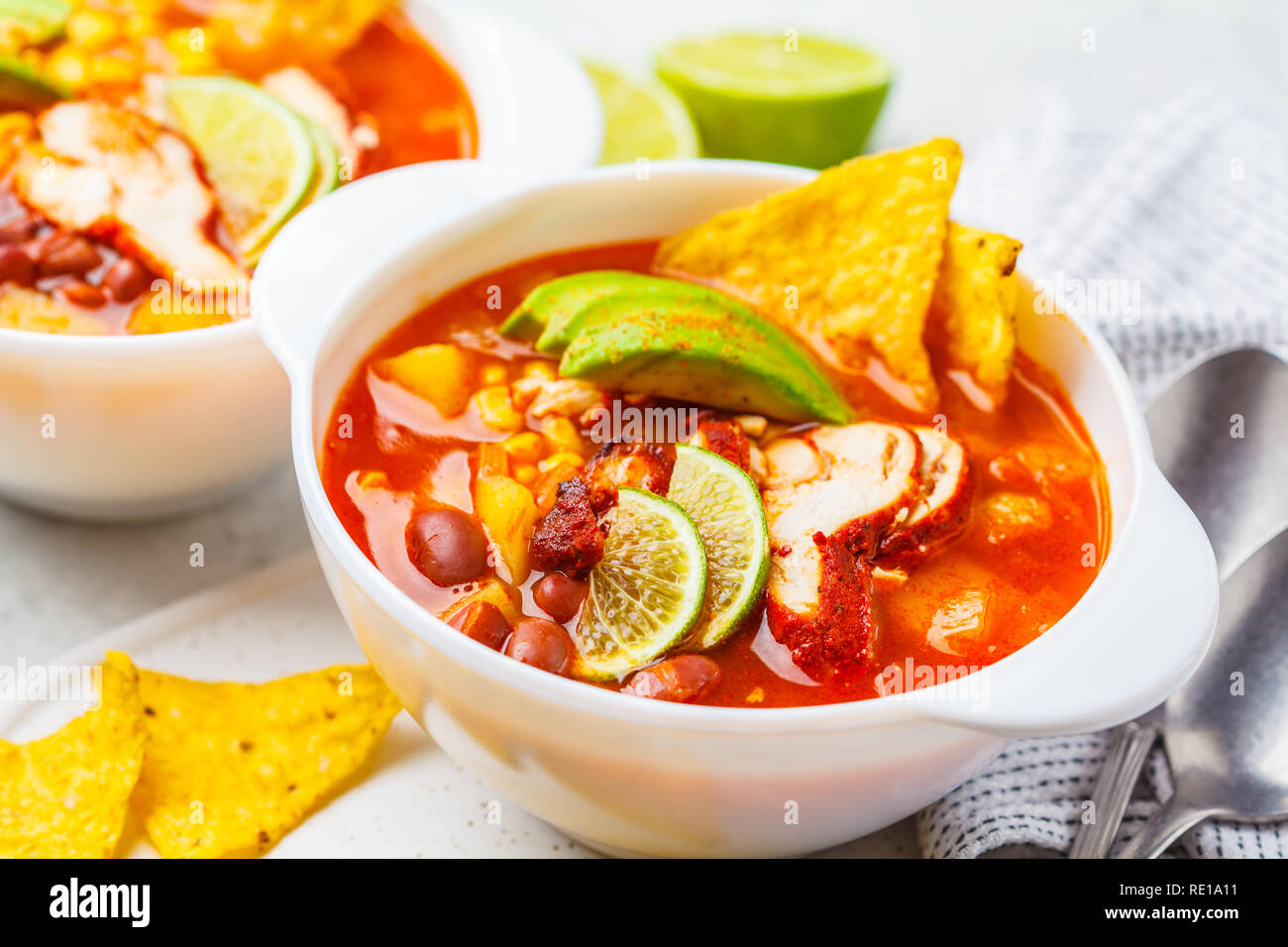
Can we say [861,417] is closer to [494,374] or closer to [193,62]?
[494,374]

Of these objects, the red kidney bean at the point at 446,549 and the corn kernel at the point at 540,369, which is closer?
the red kidney bean at the point at 446,549

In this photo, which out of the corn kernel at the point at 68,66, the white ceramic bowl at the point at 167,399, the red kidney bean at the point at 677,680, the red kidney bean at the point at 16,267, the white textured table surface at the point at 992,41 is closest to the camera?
the red kidney bean at the point at 677,680

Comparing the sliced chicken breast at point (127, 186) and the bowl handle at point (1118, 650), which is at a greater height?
the bowl handle at point (1118, 650)

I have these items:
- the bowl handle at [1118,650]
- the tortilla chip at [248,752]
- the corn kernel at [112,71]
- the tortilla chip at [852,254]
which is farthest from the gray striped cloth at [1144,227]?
the corn kernel at [112,71]

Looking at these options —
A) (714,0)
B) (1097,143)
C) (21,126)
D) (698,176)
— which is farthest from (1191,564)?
(714,0)

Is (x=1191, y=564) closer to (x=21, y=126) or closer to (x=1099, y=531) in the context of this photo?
(x=1099, y=531)

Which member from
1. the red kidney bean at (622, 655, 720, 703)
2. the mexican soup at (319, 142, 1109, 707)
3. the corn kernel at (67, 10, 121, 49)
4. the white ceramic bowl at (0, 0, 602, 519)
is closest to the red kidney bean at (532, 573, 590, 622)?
the mexican soup at (319, 142, 1109, 707)

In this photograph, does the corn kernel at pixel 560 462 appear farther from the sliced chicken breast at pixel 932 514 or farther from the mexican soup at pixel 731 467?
the sliced chicken breast at pixel 932 514
